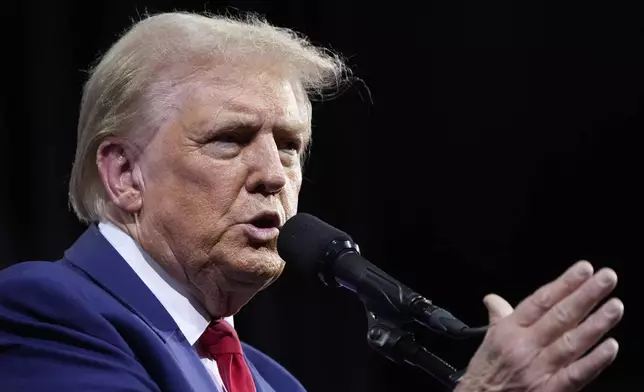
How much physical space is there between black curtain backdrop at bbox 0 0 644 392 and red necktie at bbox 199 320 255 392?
124 centimetres

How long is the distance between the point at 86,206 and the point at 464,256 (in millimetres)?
1589

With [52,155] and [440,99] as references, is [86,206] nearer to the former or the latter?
[52,155]

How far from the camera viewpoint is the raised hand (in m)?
1.18

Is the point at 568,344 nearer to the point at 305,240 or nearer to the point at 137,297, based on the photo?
the point at 305,240

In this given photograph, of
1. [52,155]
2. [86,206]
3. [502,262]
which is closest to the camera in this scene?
[86,206]

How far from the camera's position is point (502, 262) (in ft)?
10.5

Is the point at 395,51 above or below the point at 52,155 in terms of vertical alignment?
above

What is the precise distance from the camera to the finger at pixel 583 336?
1.17m

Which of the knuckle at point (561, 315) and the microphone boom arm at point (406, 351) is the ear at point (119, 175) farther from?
the knuckle at point (561, 315)

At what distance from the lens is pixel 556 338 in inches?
47.9

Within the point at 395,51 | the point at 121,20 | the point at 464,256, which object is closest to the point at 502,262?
the point at 464,256

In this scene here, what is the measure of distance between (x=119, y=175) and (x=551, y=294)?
3.23ft

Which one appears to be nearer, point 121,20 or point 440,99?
point 121,20

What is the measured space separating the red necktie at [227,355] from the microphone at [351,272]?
0.92 feet
